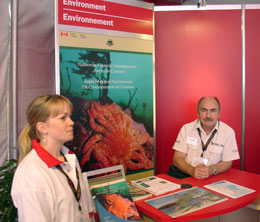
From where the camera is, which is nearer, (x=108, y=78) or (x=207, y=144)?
(x=207, y=144)

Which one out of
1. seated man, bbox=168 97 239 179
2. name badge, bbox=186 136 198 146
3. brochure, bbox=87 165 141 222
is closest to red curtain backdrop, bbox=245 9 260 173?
seated man, bbox=168 97 239 179

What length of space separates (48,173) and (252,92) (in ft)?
10.9

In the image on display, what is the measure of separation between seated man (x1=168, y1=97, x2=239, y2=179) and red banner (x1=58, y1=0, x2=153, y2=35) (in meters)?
1.22

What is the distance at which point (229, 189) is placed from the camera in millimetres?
2234

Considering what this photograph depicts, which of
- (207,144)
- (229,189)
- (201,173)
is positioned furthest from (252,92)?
(229,189)

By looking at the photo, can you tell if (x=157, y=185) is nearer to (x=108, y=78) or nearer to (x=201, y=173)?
(x=201, y=173)

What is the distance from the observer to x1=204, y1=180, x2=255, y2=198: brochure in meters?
2.14

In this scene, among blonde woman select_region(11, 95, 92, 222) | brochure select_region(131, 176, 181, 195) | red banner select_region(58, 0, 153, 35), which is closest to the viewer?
blonde woman select_region(11, 95, 92, 222)

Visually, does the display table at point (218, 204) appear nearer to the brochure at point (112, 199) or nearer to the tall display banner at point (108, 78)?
the brochure at point (112, 199)

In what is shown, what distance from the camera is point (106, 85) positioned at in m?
3.09

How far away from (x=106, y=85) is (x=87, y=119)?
0.45m

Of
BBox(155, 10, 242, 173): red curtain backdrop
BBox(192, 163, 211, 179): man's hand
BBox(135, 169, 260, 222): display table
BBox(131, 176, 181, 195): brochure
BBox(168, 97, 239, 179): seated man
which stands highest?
BBox(155, 10, 242, 173): red curtain backdrop

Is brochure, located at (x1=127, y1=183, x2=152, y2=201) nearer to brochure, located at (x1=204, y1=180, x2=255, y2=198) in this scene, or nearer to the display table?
the display table

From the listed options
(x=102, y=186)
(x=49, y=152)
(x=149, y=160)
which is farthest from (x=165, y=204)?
(x=149, y=160)
